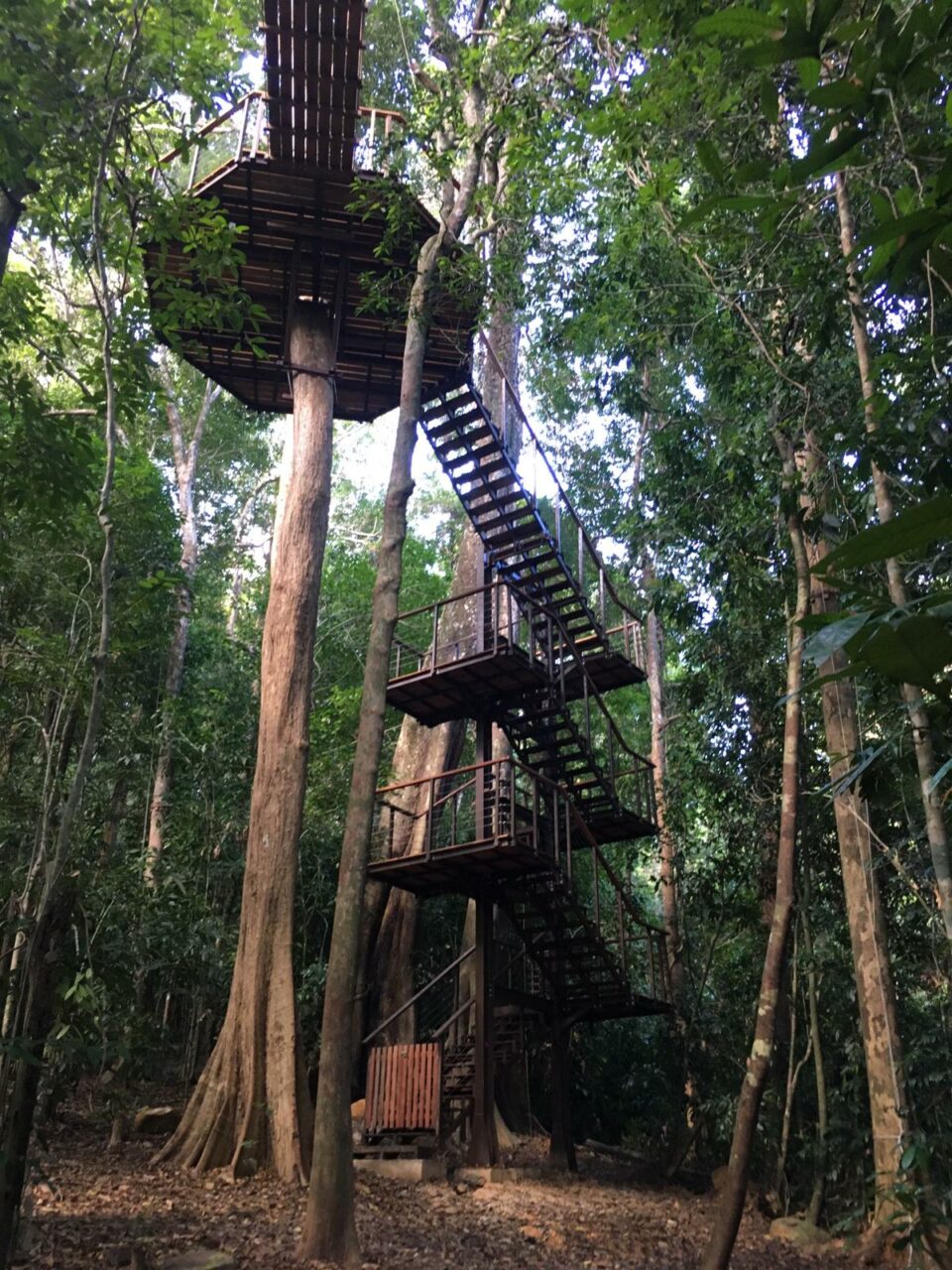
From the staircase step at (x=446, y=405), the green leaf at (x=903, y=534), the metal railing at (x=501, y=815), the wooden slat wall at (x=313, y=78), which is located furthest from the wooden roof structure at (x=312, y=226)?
the green leaf at (x=903, y=534)

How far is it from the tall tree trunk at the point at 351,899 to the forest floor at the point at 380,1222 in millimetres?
351

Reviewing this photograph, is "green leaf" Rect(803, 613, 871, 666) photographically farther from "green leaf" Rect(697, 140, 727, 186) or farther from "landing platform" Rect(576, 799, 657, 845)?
"landing platform" Rect(576, 799, 657, 845)

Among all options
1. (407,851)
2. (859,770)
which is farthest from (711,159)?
(407,851)

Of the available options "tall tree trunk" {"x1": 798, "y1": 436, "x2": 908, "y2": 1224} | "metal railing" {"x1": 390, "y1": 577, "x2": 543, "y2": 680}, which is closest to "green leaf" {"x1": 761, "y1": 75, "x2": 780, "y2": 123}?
"tall tree trunk" {"x1": 798, "y1": 436, "x2": 908, "y2": 1224}

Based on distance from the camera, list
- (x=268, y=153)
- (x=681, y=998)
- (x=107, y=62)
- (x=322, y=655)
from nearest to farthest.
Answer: (x=107, y=62) < (x=268, y=153) < (x=681, y=998) < (x=322, y=655)

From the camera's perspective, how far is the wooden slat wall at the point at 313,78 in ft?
30.6

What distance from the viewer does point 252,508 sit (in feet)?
76.3

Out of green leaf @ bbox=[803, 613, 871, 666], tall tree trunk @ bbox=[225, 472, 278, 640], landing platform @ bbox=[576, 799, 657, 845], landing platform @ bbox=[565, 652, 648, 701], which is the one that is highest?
tall tree trunk @ bbox=[225, 472, 278, 640]

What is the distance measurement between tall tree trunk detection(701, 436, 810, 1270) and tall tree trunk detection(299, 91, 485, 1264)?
219 centimetres

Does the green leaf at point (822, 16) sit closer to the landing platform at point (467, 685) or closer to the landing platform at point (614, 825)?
the landing platform at point (467, 685)

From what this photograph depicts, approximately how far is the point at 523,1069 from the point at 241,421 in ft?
49.1

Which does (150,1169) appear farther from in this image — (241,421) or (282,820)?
(241,421)

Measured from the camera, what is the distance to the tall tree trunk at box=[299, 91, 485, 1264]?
228 inches

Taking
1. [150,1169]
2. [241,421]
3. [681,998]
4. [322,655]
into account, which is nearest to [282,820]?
[150,1169]
